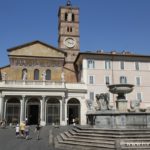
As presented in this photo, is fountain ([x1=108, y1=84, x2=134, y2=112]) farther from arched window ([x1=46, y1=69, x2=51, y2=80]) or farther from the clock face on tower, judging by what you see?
the clock face on tower

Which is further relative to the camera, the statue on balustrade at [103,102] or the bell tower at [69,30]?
the bell tower at [69,30]

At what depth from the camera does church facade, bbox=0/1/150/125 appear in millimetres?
35000

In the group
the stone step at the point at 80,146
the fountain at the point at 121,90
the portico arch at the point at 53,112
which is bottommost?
the stone step at the point at 80,146

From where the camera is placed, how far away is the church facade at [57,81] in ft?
115

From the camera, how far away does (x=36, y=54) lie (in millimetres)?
40688

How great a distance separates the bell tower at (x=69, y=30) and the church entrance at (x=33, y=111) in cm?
2023

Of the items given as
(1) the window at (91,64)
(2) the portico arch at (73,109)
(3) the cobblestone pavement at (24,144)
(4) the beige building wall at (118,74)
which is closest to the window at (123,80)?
(4) the beige building wall at (118,74)

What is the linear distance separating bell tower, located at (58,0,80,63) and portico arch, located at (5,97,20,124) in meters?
22.2

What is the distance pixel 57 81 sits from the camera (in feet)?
120

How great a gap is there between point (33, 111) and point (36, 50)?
9806mm

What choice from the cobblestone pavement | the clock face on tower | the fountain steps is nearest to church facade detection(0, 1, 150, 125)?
the clock face on tower

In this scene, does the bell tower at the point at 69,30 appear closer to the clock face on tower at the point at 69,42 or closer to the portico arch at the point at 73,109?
the clock face on tower at the point at 69,42

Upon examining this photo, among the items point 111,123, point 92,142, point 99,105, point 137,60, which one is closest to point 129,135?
point 92,142

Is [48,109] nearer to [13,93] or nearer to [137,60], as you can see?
[13,93]
